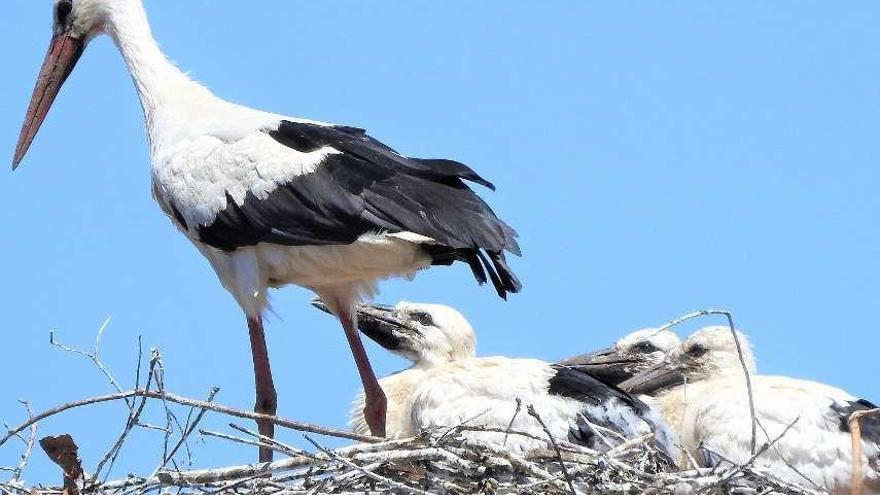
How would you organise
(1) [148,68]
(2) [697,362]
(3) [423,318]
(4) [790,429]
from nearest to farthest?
(4) [790,429] → (1) [148,68] → (3) [423,318] → (2) [697,362]

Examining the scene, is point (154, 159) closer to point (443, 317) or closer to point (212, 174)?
point (212, 174)

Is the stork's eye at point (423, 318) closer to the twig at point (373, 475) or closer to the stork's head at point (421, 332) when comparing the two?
the stork's head at point (421, 332)

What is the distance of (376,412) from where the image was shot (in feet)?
28.3

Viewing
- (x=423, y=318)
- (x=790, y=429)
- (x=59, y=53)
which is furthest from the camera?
(x=423, y=318)

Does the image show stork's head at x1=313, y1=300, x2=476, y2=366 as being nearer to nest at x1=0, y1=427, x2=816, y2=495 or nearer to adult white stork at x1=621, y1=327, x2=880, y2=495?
adult white stork at x1=621, y1=327, x2=880, y2=495

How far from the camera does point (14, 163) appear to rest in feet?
30.9

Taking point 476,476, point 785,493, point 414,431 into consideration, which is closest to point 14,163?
point 414,431

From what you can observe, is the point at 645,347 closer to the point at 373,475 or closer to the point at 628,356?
the point at 628,356

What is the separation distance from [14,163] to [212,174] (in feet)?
5.13

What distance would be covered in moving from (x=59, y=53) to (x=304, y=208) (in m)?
2.03

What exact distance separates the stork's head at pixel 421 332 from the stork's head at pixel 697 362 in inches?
35.8

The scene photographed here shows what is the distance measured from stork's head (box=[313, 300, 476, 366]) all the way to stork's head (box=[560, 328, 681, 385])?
63 cm

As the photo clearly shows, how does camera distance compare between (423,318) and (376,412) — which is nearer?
(376,412)

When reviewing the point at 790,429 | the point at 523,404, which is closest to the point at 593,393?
the point at 523,404
